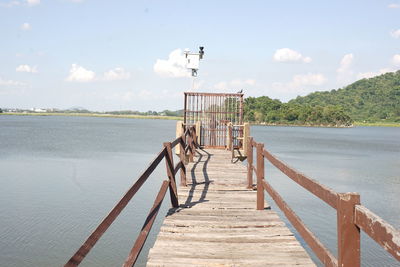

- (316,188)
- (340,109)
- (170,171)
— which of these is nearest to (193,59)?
(170,171)

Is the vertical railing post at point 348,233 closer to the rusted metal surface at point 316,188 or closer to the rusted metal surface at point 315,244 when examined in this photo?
the rusted metal surface at point 316,188

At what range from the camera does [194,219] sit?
6.38 meters

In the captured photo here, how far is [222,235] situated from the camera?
554 cm

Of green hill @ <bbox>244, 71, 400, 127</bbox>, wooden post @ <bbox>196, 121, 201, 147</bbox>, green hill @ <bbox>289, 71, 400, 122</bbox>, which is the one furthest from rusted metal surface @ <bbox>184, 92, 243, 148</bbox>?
green hill @ <bbox>289, 71, 400, 122</bbox>

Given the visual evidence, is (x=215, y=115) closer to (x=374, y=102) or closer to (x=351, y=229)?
(x=351, y=229)

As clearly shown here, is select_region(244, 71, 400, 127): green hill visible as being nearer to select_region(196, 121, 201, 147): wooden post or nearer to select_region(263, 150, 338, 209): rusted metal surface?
select_region(196, 121, 201, 147): wooden post

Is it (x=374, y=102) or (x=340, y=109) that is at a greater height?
(x=374, y=102)

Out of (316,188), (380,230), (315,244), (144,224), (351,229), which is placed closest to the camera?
(380,230)

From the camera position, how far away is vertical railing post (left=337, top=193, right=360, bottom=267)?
111 inches

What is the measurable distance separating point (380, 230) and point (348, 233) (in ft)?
1.71

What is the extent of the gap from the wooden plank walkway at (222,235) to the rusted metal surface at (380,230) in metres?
1.98

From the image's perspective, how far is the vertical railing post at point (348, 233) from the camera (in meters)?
2.82

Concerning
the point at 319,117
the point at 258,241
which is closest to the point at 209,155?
the point at 258,241

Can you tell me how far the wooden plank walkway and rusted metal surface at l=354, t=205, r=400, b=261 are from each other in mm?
1984
